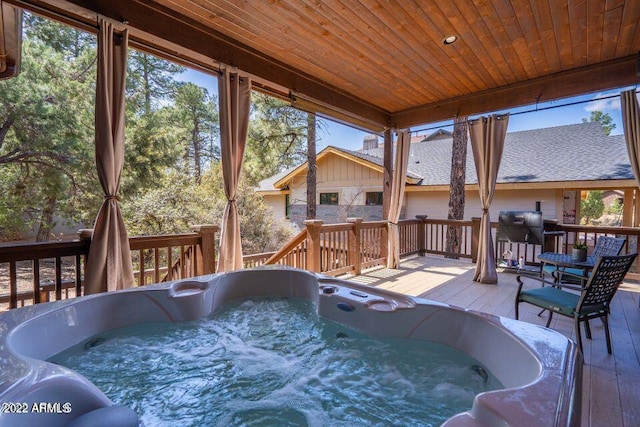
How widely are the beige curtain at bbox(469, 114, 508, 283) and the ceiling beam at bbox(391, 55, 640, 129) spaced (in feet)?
0.83

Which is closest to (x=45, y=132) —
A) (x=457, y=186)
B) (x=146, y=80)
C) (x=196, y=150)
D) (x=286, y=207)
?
(x=146, y=80)

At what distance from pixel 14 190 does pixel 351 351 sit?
735 centimetres

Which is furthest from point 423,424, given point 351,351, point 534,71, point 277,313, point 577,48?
point 534,71

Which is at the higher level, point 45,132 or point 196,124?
point 196,124

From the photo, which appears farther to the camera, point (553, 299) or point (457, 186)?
point (457, 186)

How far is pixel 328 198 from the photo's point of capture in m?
9.84

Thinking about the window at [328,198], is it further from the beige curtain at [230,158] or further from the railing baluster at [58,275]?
the railing baluster at [58,275]

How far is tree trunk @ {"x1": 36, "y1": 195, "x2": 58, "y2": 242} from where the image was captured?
21.1ft

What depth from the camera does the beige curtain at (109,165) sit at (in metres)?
2.29

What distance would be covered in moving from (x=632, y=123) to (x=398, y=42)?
109 inches

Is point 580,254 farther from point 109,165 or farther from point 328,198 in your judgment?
point 328,198

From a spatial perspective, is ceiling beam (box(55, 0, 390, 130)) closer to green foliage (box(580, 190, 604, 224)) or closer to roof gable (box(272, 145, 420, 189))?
roof gable (box(272, 145, 420, 189))

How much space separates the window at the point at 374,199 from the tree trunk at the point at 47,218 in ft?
23.7

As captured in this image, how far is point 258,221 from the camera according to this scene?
697cm
